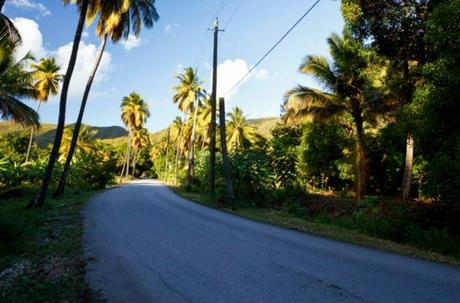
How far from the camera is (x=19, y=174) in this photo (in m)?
26.2

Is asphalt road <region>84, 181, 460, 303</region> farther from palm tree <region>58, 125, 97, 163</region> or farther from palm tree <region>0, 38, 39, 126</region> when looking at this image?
palm tree <region>58, 125, 97, 163</region>

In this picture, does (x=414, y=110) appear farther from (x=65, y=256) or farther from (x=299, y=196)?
(x=299, y=196)

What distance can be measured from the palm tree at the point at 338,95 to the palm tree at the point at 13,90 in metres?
14.7

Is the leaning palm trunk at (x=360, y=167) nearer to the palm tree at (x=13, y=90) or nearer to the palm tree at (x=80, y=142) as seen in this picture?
the palm tree at (x=13, y=90)

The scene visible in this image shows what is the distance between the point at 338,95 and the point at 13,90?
60.5ft

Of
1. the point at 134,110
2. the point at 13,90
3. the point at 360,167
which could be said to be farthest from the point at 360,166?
the point at 134,110

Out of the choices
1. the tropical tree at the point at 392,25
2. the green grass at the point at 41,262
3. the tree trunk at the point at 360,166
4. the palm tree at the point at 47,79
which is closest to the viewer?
the green grass at the point at 41,262

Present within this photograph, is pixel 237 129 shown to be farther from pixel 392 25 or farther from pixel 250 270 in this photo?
pixel 250 270

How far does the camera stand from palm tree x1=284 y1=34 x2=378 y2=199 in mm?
20438

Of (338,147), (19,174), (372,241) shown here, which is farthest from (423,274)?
(19,174)

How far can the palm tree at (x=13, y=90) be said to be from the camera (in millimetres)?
19562

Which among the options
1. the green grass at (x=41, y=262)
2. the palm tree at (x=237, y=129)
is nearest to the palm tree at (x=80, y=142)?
the palm tree at (x=237, y=129)

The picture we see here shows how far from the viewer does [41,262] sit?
21.8 ft

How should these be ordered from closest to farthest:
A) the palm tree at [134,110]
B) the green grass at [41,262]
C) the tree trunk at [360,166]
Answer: the green grass at [41,262], the tree trunk at [360,166], the palm tree at [134,110]
